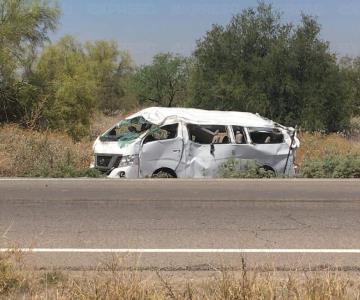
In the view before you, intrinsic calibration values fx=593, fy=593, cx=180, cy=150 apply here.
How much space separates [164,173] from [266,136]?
293cm

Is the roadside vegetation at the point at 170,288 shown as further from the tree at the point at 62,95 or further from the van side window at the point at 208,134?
the tree at the point at 62,95

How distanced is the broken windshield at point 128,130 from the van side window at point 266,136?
2579 millimetres

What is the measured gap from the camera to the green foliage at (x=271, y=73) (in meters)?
35.6

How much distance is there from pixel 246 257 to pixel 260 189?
16.9 ft

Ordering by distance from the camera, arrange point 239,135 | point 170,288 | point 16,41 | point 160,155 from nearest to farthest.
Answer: point 170,288 < point 160,155 < point 239,135 < point 16,41

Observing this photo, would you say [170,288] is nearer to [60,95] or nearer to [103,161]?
[103,161]

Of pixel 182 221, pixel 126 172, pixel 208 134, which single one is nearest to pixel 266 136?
pixel 208 134

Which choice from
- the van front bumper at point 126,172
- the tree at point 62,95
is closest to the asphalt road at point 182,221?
the van front bumper at point 126,172

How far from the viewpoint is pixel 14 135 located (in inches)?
661

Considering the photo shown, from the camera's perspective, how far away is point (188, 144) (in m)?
13.8

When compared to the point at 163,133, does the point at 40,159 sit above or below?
below

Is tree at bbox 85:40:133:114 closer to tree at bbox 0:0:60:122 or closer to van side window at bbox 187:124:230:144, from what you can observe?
tree at bbox 0:0:60:122

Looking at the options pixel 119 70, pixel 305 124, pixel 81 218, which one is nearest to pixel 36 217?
pixel 81 218

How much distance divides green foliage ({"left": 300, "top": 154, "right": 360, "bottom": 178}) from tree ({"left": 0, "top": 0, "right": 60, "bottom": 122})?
20.1 m
